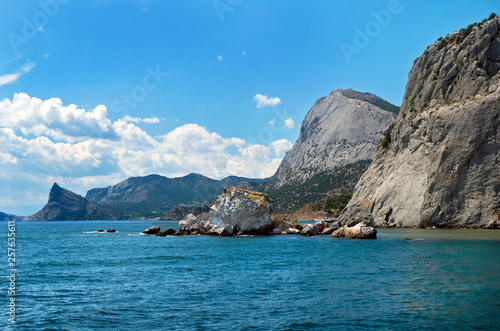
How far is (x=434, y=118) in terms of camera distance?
3236 inches

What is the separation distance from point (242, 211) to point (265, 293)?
47.5 m

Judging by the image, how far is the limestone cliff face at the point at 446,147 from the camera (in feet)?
236

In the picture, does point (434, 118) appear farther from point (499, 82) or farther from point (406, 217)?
point (406, 217)

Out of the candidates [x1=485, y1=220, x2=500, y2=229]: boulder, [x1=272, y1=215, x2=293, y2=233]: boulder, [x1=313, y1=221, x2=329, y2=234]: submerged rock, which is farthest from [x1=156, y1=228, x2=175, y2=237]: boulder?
[x1=485, y1=220, x2=500, y2=229]: boulder

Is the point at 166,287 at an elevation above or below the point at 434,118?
below

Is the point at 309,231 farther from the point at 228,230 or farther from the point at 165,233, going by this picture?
the point at 165,233

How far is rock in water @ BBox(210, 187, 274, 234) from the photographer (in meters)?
68.6

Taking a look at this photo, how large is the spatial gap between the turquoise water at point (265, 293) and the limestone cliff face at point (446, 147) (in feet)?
136

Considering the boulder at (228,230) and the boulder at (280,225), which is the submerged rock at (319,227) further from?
the boulder at (228,230)

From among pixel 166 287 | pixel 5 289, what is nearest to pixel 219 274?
pixel 166 287

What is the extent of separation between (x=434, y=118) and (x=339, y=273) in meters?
66.8

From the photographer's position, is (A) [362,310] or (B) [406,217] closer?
(A) [362,310]

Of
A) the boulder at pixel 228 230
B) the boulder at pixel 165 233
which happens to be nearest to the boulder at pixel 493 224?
the boulder at pixel 228 230

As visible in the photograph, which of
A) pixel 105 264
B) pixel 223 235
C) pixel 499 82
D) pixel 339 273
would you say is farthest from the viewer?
pixel 499 82
